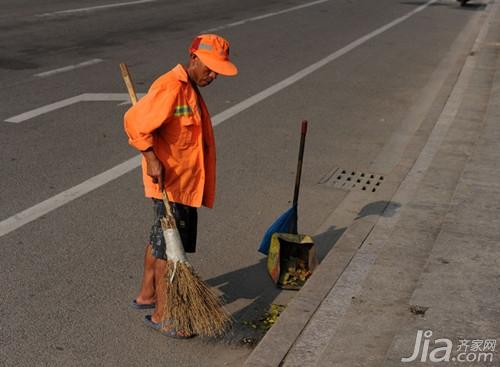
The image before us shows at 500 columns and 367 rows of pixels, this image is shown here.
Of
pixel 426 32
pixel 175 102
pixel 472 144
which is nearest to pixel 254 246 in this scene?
pixel 175 102

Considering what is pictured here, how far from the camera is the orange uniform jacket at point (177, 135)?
4707 millimetres

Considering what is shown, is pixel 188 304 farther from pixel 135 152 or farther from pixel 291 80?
pixel 291 80

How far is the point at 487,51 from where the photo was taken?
17.1 metres

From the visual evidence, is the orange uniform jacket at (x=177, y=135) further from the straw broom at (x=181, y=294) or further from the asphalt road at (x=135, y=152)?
the asphalt road at (x=135, y=152)

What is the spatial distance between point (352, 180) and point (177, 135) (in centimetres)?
380

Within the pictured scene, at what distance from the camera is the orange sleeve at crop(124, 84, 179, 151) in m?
4.68

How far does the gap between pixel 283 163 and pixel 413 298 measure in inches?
143

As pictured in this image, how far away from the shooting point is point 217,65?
471 cm

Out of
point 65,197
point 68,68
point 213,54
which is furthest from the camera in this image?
point 68,68

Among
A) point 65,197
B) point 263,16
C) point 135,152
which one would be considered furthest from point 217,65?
point 263,16

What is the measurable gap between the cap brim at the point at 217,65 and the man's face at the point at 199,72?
6 cm

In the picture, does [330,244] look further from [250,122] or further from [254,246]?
[250,122]
